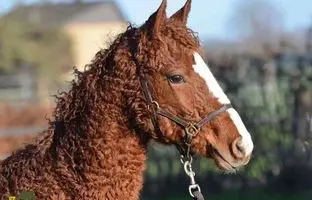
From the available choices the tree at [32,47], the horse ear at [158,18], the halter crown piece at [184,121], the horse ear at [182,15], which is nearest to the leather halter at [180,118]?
the halter crown piece at [184,121]

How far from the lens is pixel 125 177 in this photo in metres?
5.05

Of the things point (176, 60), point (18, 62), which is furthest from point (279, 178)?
point (18, 62)

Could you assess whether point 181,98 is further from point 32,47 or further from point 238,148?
point 32,47

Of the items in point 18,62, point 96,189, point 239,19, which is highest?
point 239,19

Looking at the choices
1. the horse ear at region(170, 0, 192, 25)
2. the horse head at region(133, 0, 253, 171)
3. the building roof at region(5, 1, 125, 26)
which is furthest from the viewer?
the building roof at region(5, 1, 125, 26)

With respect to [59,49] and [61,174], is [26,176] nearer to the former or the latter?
[61,174]

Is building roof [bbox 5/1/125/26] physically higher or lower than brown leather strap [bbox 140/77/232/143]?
higher

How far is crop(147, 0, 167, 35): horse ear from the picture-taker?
5027 mm

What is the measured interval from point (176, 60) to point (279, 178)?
28.9 feet

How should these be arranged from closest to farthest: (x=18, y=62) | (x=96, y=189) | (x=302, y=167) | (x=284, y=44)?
(x=96, y=189), (x=302, y=167), (x=284, y=44), (x=18, y=62)

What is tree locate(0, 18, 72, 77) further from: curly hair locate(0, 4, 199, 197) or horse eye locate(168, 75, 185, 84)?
horse eye locate(168, 75, 185, 84)

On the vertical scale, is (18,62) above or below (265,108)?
above

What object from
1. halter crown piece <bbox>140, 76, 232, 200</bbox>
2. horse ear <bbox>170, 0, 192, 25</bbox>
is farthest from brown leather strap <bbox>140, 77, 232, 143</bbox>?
horse ear <bbox>170, 0, 192, 25</bbox>

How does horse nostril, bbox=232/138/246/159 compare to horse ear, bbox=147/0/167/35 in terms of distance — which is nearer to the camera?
horse nostril, bbox=232/138/246/159
